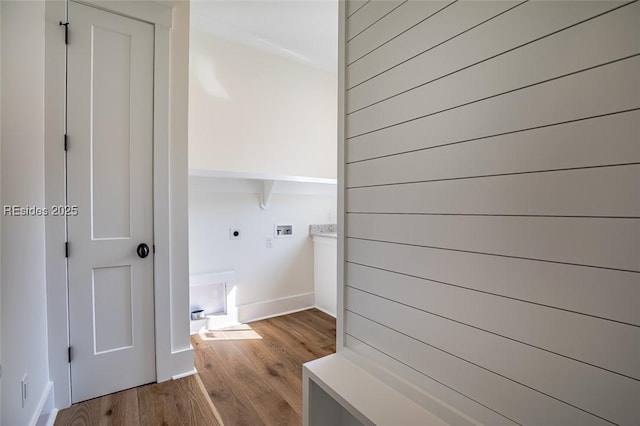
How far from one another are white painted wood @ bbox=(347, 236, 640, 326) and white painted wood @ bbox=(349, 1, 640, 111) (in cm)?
44

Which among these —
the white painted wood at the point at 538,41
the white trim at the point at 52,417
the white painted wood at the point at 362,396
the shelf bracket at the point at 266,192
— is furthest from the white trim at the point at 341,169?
the shelf bracket at the point at 266,192

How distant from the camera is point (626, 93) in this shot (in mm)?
565

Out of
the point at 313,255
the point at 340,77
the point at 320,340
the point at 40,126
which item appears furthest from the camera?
the point at 313,255

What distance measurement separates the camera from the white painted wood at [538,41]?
1.91 ft

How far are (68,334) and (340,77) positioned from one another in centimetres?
202

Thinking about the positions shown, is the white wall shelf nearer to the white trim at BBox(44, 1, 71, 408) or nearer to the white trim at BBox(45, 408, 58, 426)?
the white trim at BBox(44, 1, 71, 408)

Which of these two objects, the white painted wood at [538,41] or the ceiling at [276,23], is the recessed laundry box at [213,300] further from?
the white painted wood at [538,41]

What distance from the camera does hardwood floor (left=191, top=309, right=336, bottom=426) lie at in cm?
164

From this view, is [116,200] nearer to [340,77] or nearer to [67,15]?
[67,15]

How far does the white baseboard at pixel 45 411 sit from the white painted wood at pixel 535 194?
6.27ft

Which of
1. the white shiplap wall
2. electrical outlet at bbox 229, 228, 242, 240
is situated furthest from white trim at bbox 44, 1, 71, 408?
the white shiplap wall

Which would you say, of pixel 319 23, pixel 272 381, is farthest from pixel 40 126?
pixel 319 23

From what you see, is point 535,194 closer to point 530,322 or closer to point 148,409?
point 530,322

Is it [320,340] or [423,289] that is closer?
[423,289]
